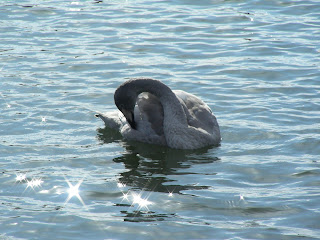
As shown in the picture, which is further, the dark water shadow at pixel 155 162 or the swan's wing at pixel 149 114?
A: the swan's wing at pixel 149 114

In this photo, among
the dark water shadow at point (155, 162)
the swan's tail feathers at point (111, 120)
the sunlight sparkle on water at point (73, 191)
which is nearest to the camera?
the sunlight sparkle on water at point (73, 191)

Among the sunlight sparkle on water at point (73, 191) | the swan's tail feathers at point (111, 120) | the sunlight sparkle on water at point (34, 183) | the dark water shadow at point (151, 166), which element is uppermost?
the swan's tail feathers at point (111, 120)

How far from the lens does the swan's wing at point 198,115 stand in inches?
454

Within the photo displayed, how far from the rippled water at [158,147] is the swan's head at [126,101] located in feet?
1.73

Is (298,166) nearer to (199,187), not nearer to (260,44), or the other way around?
(199,187)

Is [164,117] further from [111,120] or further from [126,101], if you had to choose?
[111,120]

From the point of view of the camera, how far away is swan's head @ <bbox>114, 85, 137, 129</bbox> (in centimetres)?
1143

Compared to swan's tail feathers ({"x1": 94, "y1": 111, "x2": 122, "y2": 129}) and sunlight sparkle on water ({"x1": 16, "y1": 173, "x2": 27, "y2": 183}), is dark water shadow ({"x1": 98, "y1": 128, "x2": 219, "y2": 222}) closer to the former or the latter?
swan's tail feathers ({"x1": 94, "y1": 111, "x2": 122, "y2": 129})

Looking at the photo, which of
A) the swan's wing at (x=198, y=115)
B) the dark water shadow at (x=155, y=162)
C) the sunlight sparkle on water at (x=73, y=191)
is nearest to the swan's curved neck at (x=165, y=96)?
the swan's wing at (x=198, y=115)

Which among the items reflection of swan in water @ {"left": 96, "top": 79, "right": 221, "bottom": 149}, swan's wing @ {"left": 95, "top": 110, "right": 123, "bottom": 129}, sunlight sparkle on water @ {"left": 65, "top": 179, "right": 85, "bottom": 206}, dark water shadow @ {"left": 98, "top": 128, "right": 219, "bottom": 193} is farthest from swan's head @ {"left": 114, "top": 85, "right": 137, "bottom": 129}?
sunlight sparkle on water @ {"left": 65, "top": 179, "right": 85, "bottom": 206}

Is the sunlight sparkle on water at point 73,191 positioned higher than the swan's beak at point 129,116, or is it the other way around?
the swan's beak at point 129,116

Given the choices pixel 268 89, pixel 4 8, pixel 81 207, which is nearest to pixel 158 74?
pixel 268 89

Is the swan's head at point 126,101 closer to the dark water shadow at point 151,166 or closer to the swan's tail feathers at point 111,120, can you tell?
the dark water shadow at point 151,166

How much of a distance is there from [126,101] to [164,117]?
69cm
